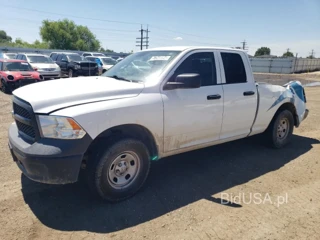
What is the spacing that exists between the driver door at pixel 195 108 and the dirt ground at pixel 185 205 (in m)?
0.64

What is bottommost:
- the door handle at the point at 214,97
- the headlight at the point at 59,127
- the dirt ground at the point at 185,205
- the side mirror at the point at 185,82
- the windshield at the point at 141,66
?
the dirt ground at the point at 185,205

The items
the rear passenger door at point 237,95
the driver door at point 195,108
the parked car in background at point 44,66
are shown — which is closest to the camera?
the driver door at point 195,108

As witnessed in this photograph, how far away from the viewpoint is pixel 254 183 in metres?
3.84

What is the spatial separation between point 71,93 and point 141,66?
126cm

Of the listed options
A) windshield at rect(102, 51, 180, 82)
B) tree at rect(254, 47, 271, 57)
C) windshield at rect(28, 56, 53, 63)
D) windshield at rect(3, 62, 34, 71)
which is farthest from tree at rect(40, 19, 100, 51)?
windshield at rect(102, 51, 180, 82)

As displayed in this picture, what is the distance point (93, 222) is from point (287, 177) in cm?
301

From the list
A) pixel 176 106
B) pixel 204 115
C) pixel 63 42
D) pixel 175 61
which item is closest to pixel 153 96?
pixel 176 106

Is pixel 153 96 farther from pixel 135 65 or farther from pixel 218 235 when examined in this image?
pixel 218 235

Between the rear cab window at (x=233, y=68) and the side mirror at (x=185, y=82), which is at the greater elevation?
the rear cab window at (x=233, y=68)

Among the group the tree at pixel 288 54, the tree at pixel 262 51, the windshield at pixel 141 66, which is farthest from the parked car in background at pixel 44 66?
the tree at pixel 262 51

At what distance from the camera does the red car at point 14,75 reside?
11.4 meters

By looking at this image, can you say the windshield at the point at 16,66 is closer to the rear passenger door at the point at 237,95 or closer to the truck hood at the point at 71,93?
the truck hood at the point at 71,93

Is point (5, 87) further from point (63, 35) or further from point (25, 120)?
point (63, 35)

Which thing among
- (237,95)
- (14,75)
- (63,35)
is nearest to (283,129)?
(237,95)
